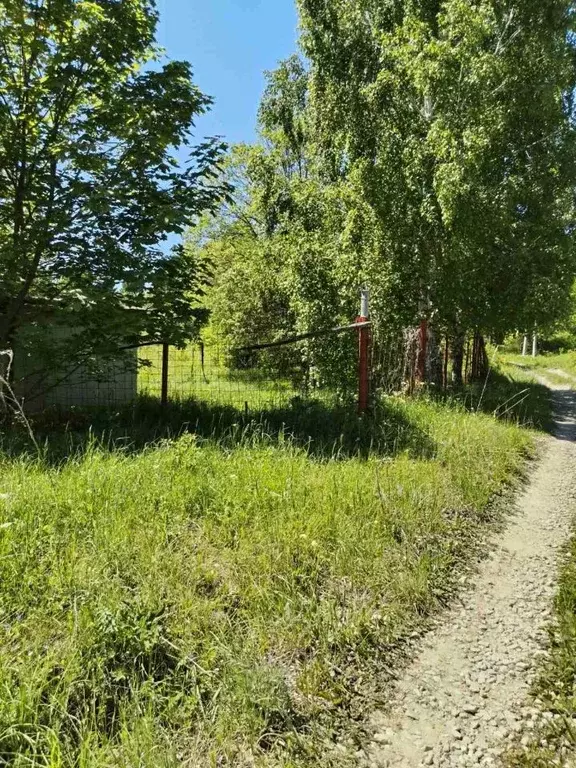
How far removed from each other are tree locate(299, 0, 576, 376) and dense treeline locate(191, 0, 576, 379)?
0.03 meters

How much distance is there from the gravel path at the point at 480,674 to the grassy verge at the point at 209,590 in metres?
0.19

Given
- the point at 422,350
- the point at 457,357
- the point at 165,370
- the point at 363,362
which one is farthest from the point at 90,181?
the point at 457,357

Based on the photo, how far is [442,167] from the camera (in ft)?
28.1

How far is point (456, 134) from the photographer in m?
8.77

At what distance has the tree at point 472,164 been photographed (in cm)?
867

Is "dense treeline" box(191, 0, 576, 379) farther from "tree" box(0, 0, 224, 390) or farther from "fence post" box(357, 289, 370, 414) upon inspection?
"tree" box(0, 0, 224, 390)

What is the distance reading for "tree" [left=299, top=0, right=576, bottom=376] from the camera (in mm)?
8672

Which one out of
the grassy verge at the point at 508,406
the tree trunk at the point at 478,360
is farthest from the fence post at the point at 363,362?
the tree trunk at the point at 478,360

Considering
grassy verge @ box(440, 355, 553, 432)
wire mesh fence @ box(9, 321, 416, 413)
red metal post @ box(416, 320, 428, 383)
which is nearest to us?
wire mesh fence @ box(9, 321, 416, 413)

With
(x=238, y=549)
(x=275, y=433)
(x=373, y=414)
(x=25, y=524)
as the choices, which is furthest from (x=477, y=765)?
(x=373, y=414)

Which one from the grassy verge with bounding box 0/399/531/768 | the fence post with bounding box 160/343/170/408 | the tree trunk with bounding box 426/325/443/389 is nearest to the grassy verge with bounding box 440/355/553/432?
the tree trunk with bounding box 426/325/443/389

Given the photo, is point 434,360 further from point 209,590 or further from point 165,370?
point 209,590

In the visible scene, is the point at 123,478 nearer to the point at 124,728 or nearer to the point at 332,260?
the point at 124,728

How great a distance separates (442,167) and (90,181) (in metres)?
6.03
